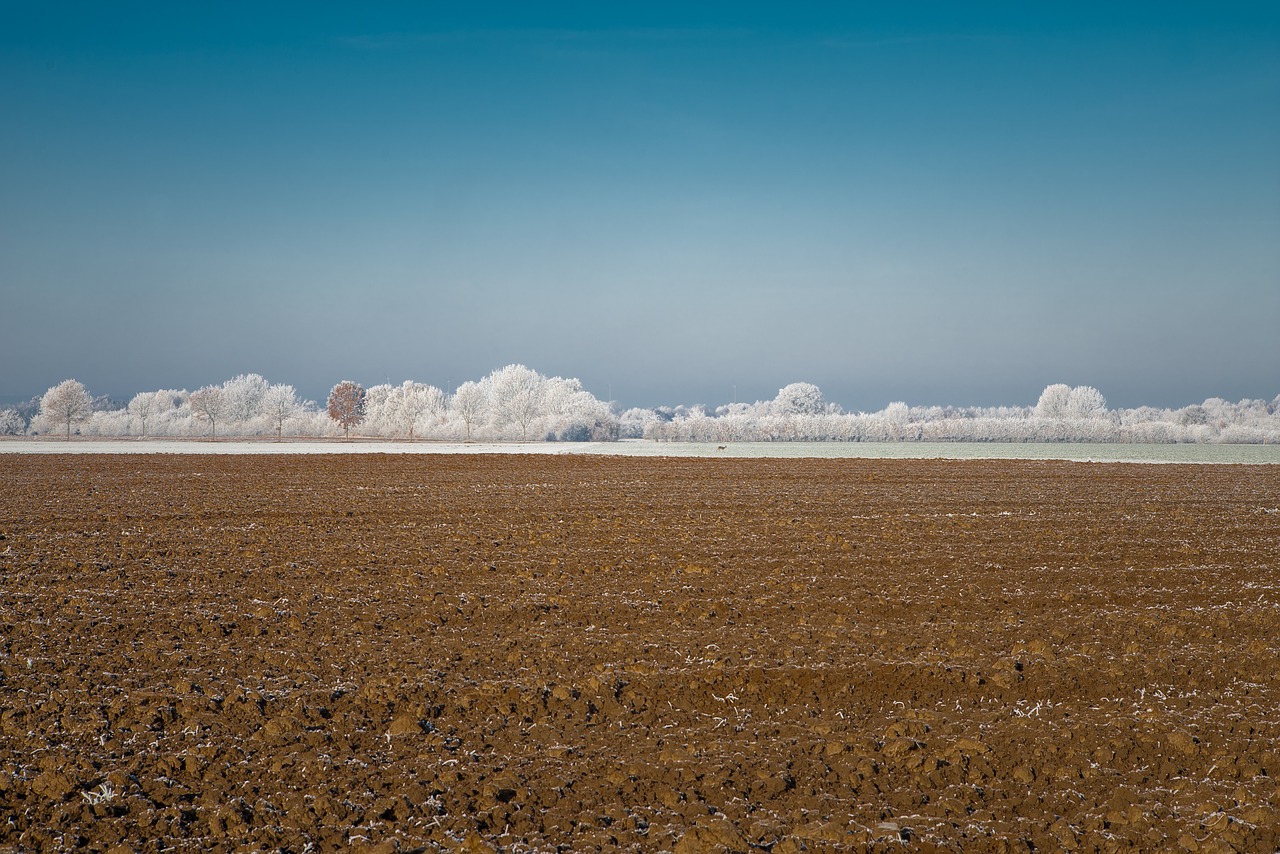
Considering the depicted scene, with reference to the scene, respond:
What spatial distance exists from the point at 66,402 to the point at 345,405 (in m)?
31.8

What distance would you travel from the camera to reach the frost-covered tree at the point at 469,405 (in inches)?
4606

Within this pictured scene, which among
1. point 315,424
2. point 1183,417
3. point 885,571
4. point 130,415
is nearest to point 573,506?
point 885,571

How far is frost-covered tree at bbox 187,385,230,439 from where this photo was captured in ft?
386

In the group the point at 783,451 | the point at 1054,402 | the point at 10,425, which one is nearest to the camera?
the point at 783,451

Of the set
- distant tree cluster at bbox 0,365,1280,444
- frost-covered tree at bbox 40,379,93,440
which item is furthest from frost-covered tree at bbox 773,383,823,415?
frost-covered tree at bbox 40,379,93,440

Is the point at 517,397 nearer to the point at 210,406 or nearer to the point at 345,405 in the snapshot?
the point at 345,405

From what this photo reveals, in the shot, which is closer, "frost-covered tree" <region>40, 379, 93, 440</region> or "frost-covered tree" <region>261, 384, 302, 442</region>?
"frost-covered tree" <region>40, 379, 93, 440</region>

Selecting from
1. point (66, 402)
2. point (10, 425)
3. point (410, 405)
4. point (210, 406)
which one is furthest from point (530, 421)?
point (10, 425)

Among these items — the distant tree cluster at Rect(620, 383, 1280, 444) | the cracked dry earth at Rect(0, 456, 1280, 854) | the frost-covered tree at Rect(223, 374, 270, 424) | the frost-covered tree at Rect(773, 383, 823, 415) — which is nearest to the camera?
the cracked dry earth at Rect(0, 456, 1280, 854)

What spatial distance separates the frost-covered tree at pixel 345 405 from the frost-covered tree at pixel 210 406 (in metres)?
16.2

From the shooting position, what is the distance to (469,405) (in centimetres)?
11788

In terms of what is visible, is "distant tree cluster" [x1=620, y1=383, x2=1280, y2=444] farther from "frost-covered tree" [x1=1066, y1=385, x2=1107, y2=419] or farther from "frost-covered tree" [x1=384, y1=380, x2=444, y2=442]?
"frost-covered tree" [x1=384, y1=380, x2=444, y2=442]

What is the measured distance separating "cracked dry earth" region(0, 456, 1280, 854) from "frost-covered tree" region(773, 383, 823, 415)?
510ft

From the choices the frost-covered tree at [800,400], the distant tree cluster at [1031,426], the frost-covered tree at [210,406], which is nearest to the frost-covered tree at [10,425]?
the frost-covered tree at [210,406]
